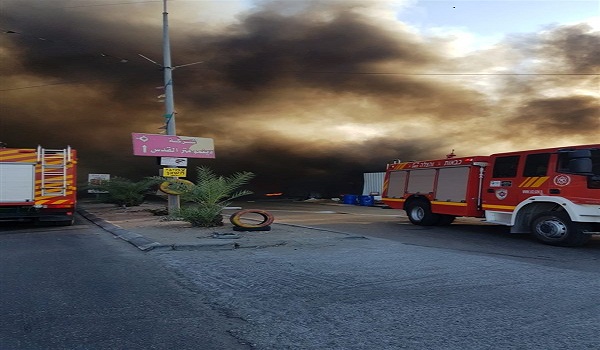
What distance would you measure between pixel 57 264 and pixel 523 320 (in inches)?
291

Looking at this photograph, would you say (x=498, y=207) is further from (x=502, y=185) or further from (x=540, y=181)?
(x=540, y=181)

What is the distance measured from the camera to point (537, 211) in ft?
39.7

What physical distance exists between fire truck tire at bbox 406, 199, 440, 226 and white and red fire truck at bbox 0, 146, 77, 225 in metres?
12.1

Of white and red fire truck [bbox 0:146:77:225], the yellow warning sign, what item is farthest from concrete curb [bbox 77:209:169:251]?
the yellow warning sign

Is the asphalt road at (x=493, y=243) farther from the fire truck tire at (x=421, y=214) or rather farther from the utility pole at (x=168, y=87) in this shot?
the utility pole at (x=168, y=87)

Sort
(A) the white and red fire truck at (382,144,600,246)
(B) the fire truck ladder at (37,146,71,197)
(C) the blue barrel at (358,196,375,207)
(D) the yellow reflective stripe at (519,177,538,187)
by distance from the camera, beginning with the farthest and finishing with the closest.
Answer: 1. (C) the blue barrel at (358,196,375,207)
2. (B) the fire truck ladder at (37,146,71,197)
3. (D) the yellow reflective stripe at (519,177,538,187)
4. (A) the white and red fire truck at (382,144,600,246)

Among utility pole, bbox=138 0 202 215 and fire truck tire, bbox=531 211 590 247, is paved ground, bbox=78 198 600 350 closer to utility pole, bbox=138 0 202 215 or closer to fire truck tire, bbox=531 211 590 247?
fire truck tire, bbox=531 211 590 247

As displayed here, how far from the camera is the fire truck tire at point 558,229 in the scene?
36.0 ft

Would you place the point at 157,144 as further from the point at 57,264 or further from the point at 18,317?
the point at 18,317

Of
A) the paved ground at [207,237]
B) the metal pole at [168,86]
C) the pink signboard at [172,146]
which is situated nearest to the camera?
the paved ground at [207,237]

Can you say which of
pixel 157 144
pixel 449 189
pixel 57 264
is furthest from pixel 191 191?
pixel 449 189

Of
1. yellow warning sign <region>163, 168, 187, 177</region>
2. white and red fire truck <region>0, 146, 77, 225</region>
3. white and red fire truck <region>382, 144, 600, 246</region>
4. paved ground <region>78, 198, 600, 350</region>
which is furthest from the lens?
yellow warning sign <region>163, 168, 187, 177</region>

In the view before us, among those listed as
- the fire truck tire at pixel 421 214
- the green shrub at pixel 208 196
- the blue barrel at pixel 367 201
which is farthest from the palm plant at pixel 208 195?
the blue barrel at pixel 367 201

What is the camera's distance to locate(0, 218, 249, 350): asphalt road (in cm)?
414
